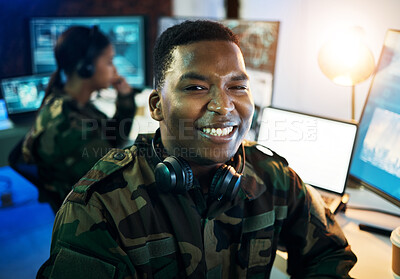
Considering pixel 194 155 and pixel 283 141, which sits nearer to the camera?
pixel 194 155

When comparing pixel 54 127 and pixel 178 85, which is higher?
pixel 178 85

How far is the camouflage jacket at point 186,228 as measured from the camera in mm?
776

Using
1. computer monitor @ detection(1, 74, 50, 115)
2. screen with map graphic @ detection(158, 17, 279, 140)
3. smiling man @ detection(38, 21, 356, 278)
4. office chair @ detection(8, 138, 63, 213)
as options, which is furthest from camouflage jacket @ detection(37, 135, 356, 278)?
computer monitor @ detection(1, 74, 50, 115)

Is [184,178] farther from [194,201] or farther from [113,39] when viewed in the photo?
[113,39]

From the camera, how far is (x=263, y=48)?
182 cm

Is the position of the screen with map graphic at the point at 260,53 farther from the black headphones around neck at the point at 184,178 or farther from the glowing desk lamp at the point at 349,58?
the black headphones around neck at the point at 184,178

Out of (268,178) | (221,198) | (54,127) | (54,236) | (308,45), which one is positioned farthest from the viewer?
(308,45)

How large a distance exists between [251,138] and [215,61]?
87 centimetres

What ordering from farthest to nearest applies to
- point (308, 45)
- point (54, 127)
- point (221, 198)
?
→ point (308, 45), point (54, 127), point (221, 198)

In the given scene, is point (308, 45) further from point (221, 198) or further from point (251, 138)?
point (221, 198)

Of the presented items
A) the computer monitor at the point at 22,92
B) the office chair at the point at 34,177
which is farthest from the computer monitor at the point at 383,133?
the computer monitor at the point at 22,92

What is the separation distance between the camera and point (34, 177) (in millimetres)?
1592

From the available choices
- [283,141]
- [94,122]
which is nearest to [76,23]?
[94,122]

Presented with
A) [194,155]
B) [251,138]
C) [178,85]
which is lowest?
[251,138]
